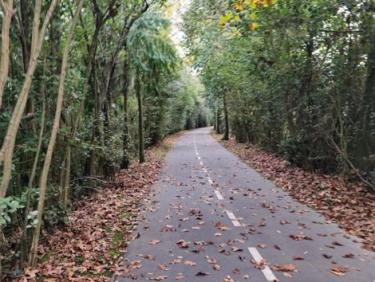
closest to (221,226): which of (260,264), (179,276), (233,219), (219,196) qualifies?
(233,219)

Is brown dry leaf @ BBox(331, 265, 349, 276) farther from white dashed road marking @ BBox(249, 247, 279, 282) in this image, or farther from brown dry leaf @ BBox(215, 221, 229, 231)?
brown dry leaf @ BBox(215, 221, 229, 231)

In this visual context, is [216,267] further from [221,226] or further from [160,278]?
[221,226]

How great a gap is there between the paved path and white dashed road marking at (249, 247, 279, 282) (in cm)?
1

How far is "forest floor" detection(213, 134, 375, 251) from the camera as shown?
9.38m

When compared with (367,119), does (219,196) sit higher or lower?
lower

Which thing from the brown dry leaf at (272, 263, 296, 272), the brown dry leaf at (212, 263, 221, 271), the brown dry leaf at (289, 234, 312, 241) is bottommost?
the brown dry leaf at (289, 234, 312, 241)

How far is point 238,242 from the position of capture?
8.30m

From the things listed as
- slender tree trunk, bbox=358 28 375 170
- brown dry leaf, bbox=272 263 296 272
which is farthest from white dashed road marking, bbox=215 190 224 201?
brown dry leaf, bbox=272 263 296 272

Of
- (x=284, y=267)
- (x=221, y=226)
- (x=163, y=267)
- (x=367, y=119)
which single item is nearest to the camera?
(x=284, y=267)

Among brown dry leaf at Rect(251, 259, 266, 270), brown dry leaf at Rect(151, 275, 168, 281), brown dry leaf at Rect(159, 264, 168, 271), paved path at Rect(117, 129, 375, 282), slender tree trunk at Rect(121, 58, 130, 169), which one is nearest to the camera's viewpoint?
brown dry leaf at Rect(151, 275, 168, 281)

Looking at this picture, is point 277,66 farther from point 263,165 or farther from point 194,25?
point 194,25

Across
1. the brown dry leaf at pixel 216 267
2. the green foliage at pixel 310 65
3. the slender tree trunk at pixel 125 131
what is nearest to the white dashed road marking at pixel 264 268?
the brown dry leaf at pixel 216 267

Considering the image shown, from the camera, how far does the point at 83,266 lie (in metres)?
7.34

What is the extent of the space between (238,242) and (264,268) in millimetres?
1514
